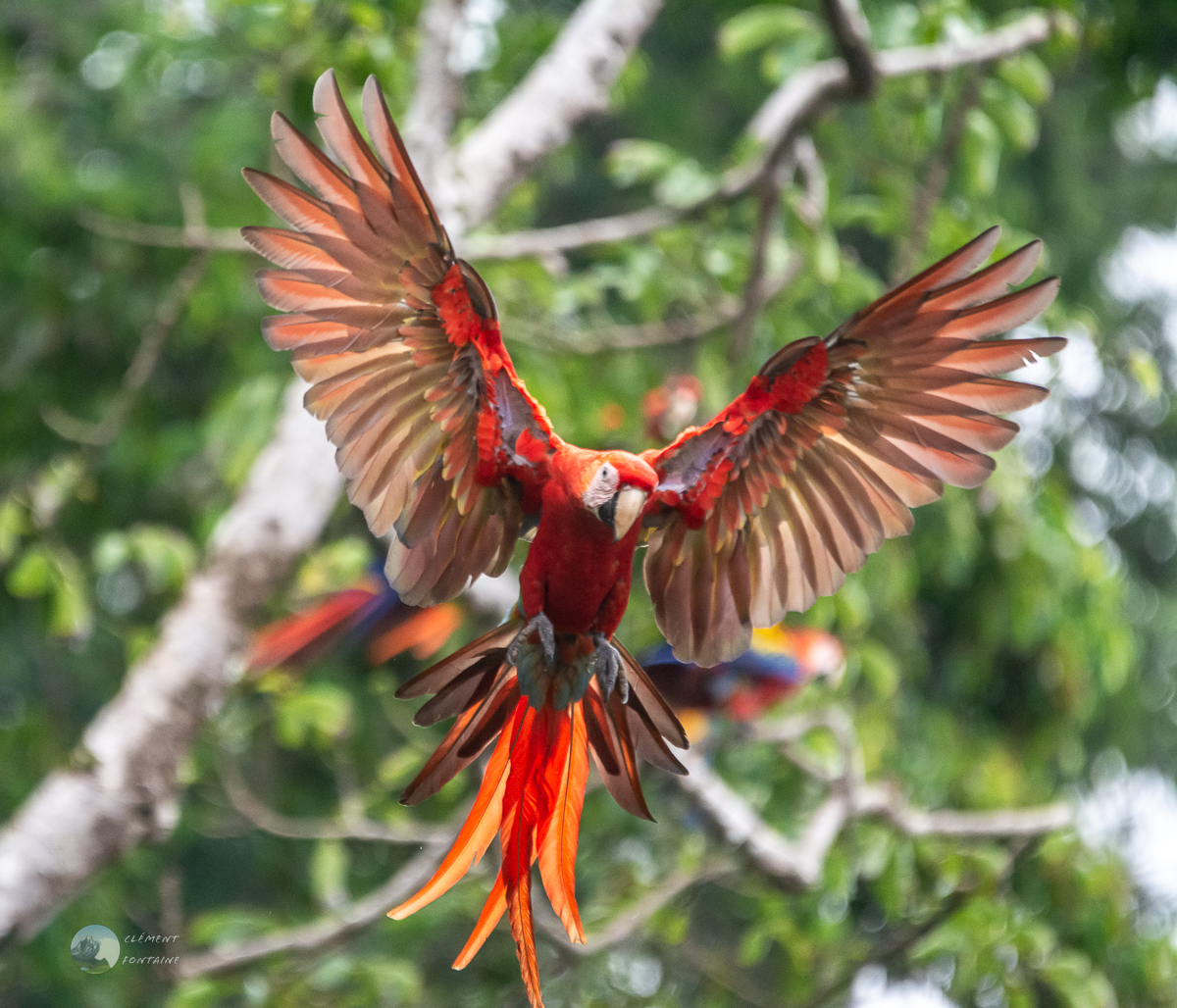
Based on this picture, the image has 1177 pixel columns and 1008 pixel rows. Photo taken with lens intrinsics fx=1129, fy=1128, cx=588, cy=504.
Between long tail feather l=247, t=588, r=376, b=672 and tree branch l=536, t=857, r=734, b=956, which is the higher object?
long tail feather l=247, t=588, r=376, b=672

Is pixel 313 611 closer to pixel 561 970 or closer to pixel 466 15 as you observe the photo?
pixel 561 970

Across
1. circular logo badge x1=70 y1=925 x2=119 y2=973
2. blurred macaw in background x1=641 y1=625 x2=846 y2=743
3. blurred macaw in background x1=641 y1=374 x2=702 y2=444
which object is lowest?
blurred macaw in background x1=641 y1=625 x2=846 y2=743

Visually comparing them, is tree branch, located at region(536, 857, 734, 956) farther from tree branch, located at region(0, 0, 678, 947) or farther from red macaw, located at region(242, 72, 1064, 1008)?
red macaw, located at region(242, 72, 1064, 1008)

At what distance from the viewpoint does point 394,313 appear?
883mm

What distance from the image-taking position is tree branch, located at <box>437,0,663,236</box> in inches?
77.2

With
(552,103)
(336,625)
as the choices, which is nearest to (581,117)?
(552,103)

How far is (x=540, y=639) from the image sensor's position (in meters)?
0.93

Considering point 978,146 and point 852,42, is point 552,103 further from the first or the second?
point 978,146

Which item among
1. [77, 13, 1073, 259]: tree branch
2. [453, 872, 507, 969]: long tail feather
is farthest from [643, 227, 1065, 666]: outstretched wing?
[77, 13, 1073, 259]: tree branch

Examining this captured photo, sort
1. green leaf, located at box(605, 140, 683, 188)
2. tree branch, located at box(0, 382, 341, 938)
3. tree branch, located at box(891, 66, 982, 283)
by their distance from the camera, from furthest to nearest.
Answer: green leaf, located at box(605, 140, 683, 188) → tree branch, located at box(891, 66, 982, 283) → tree branch, located at box(0, 382, 341, 938)

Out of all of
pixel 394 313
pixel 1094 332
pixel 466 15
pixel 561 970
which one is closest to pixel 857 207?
pixel 1094 332

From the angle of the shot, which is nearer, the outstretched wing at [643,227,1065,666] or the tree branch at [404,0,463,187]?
the outstretched wing at [643,227,1065,666]

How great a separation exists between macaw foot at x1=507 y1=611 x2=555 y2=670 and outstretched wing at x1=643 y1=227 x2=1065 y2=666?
12cm

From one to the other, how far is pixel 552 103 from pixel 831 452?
4.01 ft
